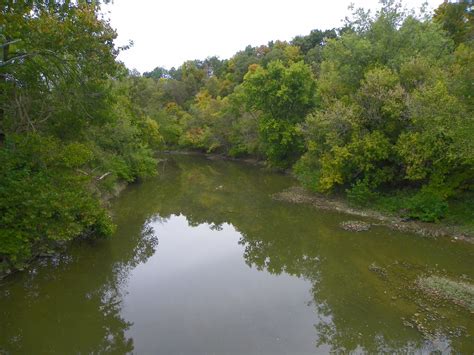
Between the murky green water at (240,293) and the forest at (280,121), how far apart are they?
1.86 m

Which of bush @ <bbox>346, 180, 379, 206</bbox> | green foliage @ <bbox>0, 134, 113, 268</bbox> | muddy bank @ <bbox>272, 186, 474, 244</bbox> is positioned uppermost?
green foliage @ <bbox>0, 134, 113, 268</bbox>

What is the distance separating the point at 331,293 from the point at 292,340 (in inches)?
→ 118

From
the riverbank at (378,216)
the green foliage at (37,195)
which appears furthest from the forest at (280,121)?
the riverbank at (378,216)

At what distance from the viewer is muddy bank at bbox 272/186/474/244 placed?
16.2 metres

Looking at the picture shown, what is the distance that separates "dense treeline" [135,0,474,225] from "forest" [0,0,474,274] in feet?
0.28

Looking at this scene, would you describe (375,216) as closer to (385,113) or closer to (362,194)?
(362,194)

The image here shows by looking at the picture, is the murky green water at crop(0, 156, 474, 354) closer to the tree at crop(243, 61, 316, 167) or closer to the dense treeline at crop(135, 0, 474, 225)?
the dense treeline at crop(135, 0, 474, 225)

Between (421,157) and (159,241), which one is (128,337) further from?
(421,157)

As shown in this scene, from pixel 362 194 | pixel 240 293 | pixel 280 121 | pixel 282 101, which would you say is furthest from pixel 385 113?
pixel 280 121

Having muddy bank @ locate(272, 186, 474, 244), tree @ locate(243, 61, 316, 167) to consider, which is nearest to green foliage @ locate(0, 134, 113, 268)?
muddy bank @ locate(272, 186, 474, 244)

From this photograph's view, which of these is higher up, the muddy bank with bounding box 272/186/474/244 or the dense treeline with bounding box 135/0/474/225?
the dense treeline with bounding box 135/0/474/225

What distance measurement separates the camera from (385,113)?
19938 millimetres

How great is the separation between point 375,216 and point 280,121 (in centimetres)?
1699

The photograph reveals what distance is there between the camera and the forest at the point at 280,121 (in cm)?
1020
